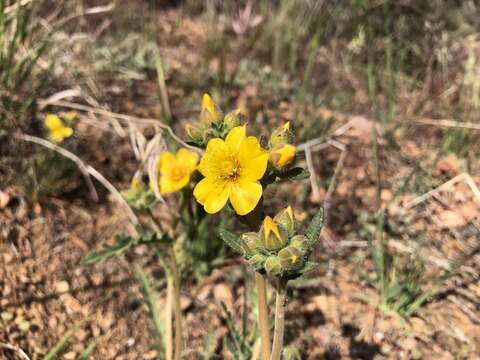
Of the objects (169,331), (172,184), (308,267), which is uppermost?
(172,184)

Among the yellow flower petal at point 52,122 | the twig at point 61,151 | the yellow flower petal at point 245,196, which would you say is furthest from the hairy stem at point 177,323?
the yellow flower petal at point 52,122

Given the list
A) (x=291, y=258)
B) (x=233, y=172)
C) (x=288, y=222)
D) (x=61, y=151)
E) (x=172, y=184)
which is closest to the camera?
(x=291, y=258)

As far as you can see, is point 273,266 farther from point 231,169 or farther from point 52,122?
point 52,122

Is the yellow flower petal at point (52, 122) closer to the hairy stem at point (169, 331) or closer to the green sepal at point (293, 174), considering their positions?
the hairy stem at point (169, 331)

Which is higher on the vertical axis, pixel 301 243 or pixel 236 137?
pixel 236 137

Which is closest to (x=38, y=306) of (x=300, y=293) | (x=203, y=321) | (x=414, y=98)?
(x=203, y=321)

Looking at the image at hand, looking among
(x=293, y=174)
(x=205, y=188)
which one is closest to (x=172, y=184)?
(x=205, y=188)

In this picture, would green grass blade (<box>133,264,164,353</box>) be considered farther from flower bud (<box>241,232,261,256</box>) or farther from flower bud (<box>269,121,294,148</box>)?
flower bud (<box>269,121,294,148</box>)
